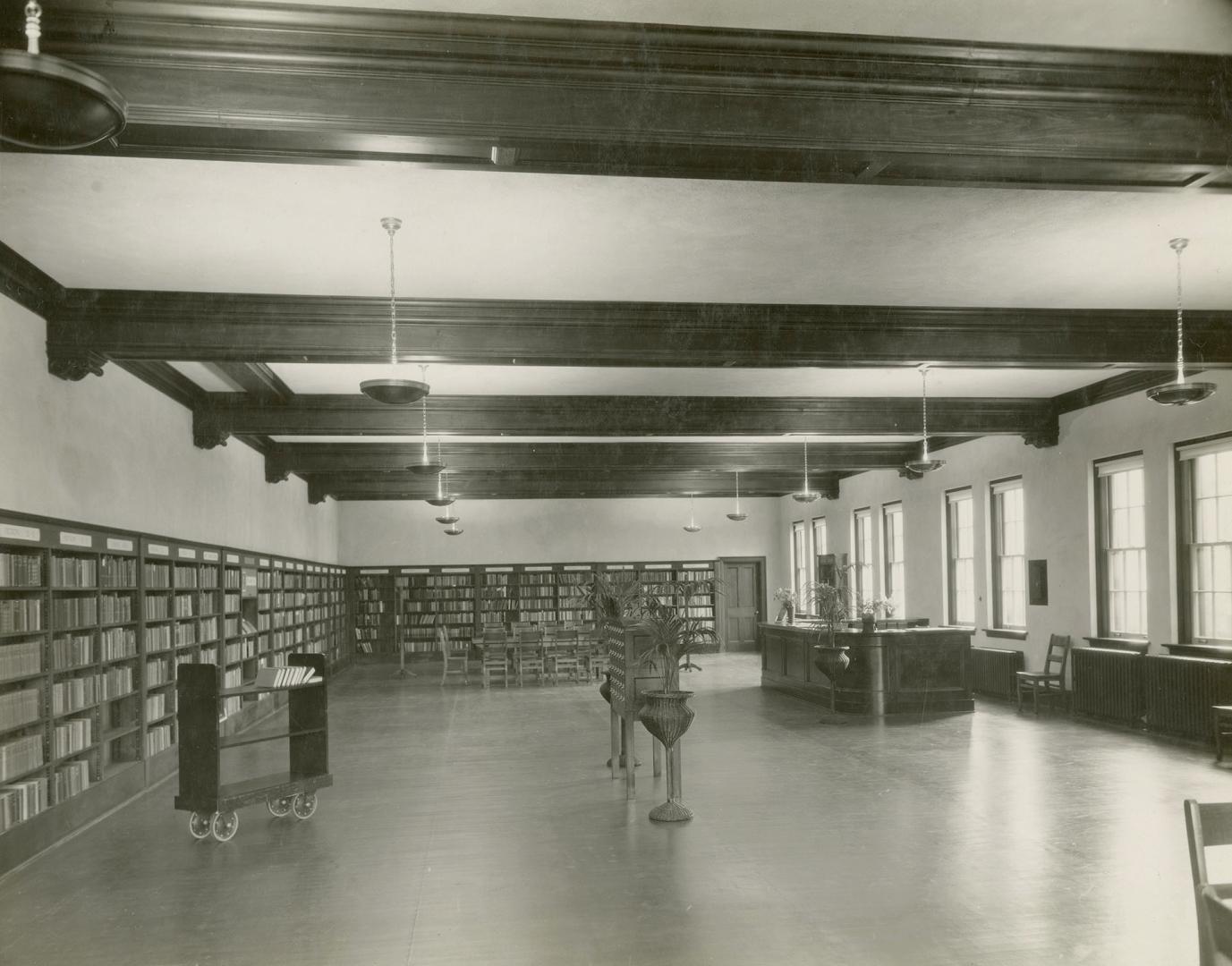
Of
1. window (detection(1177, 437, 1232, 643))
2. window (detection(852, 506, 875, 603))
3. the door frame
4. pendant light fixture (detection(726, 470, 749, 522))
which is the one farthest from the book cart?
the door frame

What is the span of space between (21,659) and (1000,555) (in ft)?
36.9

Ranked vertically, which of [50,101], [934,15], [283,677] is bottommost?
[283,677]

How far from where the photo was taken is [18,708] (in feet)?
18.9

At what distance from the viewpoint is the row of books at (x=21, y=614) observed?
5.62 m

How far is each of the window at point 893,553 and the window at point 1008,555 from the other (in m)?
2.82

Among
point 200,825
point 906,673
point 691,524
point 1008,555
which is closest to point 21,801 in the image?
point 200,825

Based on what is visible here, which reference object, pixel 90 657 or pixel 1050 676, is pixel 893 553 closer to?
pixel 1050 676

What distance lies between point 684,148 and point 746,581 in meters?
18.1

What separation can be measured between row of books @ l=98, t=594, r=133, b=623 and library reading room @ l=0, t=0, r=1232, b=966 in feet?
0.13

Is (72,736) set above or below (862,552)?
below

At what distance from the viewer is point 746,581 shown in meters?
21.4

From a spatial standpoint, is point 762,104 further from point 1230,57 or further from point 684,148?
point 1230,57

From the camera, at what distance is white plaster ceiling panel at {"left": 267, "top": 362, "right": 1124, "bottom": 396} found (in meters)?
9.37

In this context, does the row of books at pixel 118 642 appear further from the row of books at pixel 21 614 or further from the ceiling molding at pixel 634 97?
the ceiling molding at pixel 634 97
